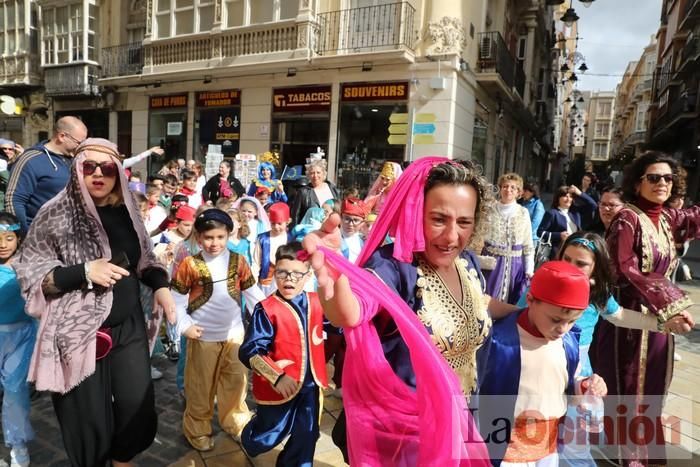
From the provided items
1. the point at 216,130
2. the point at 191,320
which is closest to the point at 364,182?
the point at 216,130

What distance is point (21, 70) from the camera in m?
20.4

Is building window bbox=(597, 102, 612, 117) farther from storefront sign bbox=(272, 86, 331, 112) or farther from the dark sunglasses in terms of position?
the dark sunglasses

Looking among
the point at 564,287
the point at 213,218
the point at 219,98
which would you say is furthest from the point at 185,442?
the point at 219,98

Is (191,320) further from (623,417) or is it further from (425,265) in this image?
(623,417)

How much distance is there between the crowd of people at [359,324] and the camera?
1562 millimetres

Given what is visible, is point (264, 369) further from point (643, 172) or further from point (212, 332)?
point (643, 172)

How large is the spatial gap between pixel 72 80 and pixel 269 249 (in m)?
18.8

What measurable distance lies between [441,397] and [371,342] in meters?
0.28

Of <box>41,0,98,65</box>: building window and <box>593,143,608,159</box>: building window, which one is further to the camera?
<box>593,143,608,159</box>: building window

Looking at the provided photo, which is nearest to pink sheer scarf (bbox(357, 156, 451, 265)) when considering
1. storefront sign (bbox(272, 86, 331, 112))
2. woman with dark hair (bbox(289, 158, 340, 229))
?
woman with dark hair (bbox(289, 158, 340, 229))

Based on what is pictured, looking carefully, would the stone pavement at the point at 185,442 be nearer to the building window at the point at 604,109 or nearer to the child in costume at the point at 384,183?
the child in costume at the point at 384,183

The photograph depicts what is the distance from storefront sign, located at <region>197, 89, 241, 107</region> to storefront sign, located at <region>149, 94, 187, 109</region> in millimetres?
765

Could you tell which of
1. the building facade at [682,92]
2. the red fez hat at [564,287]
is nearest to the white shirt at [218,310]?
the red fez hat at [564,287]

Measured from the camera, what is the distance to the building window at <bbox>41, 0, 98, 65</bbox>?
59.5 ft
